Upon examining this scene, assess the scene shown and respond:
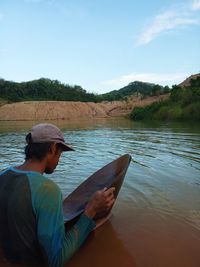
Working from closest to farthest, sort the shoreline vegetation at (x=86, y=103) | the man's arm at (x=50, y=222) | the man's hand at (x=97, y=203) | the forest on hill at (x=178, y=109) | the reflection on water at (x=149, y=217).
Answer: the man's arm at (x=50, y=222)
the man's hand at (x=97, y=203)
the reflection on water at (x=149, y=217)
the forest on hill at (x=178, y=109)
the shoreline vegetation at (x=86, y=103)

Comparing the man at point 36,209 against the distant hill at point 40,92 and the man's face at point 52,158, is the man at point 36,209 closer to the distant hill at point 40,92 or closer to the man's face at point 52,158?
the man's face at point 52,158

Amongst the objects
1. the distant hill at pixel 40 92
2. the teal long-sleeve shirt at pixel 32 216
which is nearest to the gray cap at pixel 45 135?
the teal long-sleeve shirt at pixel 32 216

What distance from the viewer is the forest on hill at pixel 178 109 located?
40466 mm

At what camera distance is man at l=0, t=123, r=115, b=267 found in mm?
2828

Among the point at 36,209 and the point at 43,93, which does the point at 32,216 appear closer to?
the point at 36,209

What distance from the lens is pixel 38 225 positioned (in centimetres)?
283

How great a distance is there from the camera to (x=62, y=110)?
80.0m

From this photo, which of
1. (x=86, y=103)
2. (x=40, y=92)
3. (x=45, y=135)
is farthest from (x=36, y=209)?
(x=40, y=92)

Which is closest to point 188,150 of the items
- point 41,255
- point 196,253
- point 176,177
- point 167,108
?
point 176,177

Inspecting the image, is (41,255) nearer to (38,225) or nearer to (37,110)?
(38,225)

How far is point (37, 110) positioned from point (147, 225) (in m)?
75.5

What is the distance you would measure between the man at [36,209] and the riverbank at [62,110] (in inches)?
2787

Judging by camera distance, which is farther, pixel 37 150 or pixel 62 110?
pixel 62 110

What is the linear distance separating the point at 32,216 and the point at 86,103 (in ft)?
275
